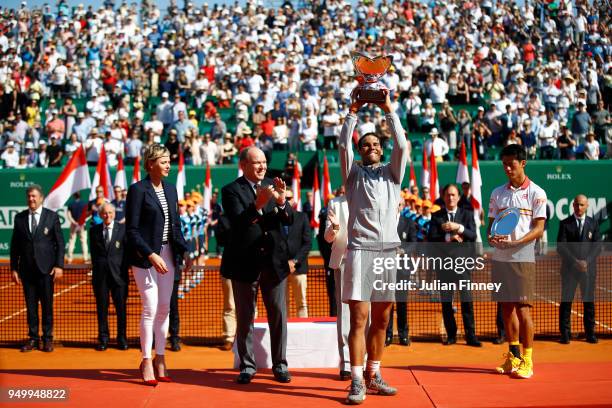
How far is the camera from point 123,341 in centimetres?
1110

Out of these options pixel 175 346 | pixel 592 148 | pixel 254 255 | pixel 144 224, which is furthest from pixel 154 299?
pixel 592 148

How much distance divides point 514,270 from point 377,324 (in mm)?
1610

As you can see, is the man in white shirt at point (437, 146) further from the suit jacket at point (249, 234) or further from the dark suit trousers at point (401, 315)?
the suit jacket at point (249, 234)

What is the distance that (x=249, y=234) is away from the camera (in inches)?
301

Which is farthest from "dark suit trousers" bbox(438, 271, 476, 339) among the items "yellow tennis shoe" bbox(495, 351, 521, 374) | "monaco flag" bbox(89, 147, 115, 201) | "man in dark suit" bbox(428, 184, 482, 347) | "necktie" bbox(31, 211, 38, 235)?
"monaco flag" bbox(89, 147, 115, 201)

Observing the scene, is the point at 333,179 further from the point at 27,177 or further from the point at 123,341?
the point at 123,341

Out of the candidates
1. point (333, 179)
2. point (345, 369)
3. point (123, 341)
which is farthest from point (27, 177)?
point (345, 369)

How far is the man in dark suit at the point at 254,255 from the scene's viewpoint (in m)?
7.65

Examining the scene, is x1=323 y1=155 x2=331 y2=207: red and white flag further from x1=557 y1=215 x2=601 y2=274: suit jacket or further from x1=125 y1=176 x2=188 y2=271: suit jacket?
x1=125 y1=176 x2=188 y2=271: suit jacket

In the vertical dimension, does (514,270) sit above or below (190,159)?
below

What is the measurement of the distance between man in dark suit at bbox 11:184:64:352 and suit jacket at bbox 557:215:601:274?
6.51 m

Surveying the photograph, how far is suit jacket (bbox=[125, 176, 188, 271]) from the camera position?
748 centimetres

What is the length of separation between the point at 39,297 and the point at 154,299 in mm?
4143

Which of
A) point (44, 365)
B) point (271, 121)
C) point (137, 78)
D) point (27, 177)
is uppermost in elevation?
point (137, 78)
